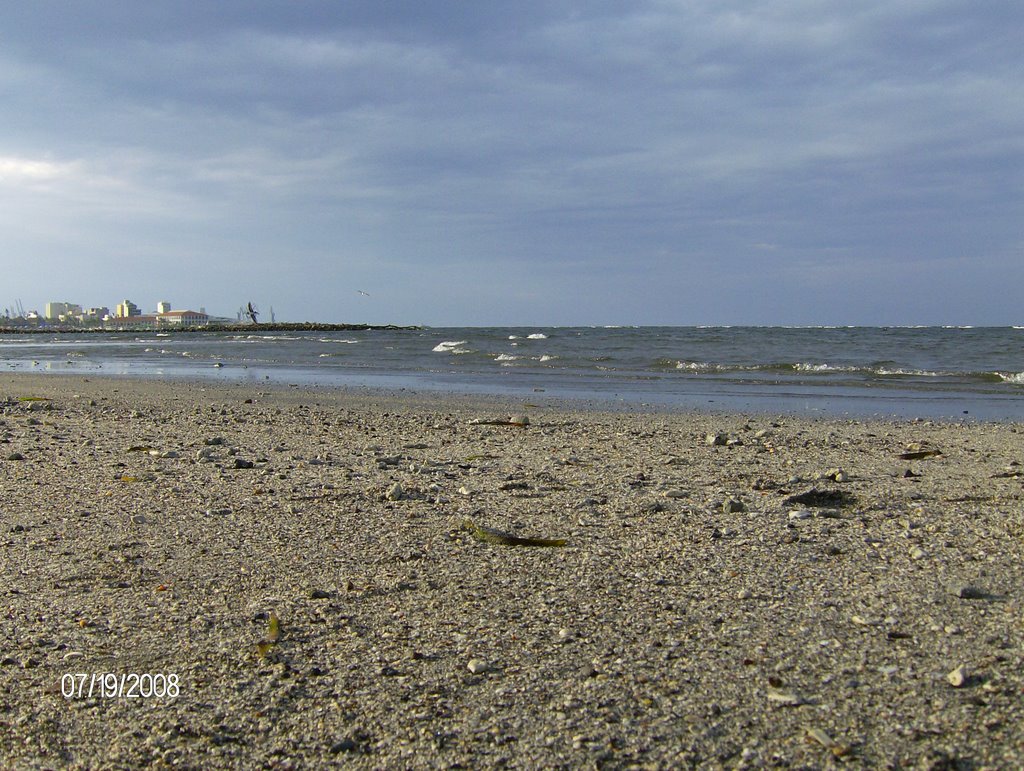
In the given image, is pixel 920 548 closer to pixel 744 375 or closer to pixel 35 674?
pixel 35 674

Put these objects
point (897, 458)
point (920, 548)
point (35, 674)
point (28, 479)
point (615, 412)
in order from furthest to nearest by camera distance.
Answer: point (615, 412), point (897, 458), point (28, 479), point (920, 548), point (35, 674)

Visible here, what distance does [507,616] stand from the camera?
3076mm

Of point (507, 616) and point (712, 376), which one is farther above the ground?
point (712, 376)

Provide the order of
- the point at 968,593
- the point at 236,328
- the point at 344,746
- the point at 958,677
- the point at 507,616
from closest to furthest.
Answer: the point at 344,746, the point at 958,677, the point at 507,616, the point at 968,593, the point at 236,328

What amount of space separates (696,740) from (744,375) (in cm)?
2054

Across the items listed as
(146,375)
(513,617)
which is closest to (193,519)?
(513,617)

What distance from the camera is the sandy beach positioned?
2209 mm

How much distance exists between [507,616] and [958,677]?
4.86 feet

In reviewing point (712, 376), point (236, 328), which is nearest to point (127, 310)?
point (236, 328)

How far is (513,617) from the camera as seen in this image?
10.0 ft
